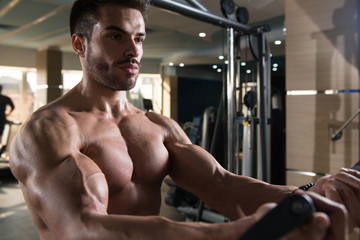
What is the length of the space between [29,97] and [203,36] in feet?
4.66

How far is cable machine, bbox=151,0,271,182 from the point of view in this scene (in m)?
2.62

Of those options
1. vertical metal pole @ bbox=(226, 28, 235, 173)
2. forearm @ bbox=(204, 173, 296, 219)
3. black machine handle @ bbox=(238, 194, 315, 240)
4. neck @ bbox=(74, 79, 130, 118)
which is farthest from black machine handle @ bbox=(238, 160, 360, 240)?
vertical metal pole @ bbox=(226, 28, 235, 173)

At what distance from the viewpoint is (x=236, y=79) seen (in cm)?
282

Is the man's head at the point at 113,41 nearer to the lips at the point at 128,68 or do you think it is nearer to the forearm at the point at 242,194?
the lips at the point at 128,68

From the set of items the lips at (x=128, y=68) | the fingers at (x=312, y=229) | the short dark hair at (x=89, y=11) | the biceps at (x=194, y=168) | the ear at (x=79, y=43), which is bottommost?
the biceps at (x=194, y=168)

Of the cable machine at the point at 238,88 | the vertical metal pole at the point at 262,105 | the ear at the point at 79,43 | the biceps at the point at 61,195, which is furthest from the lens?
the vertical metal pole at the point at 262,105

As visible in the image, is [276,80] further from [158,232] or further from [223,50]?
[158,232]

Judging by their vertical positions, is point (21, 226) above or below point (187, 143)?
below

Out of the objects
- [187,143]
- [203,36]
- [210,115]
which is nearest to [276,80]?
[210,115]

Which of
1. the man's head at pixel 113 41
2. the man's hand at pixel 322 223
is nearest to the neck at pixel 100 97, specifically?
the man's head at pixel 113 41

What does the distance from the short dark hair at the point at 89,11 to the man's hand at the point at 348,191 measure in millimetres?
873

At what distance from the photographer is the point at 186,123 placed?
259 centimetres

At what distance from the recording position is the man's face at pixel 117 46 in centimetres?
114

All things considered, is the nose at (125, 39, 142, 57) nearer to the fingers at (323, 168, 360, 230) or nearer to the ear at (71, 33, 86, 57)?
the ear at (71, 33, 86, 57)
